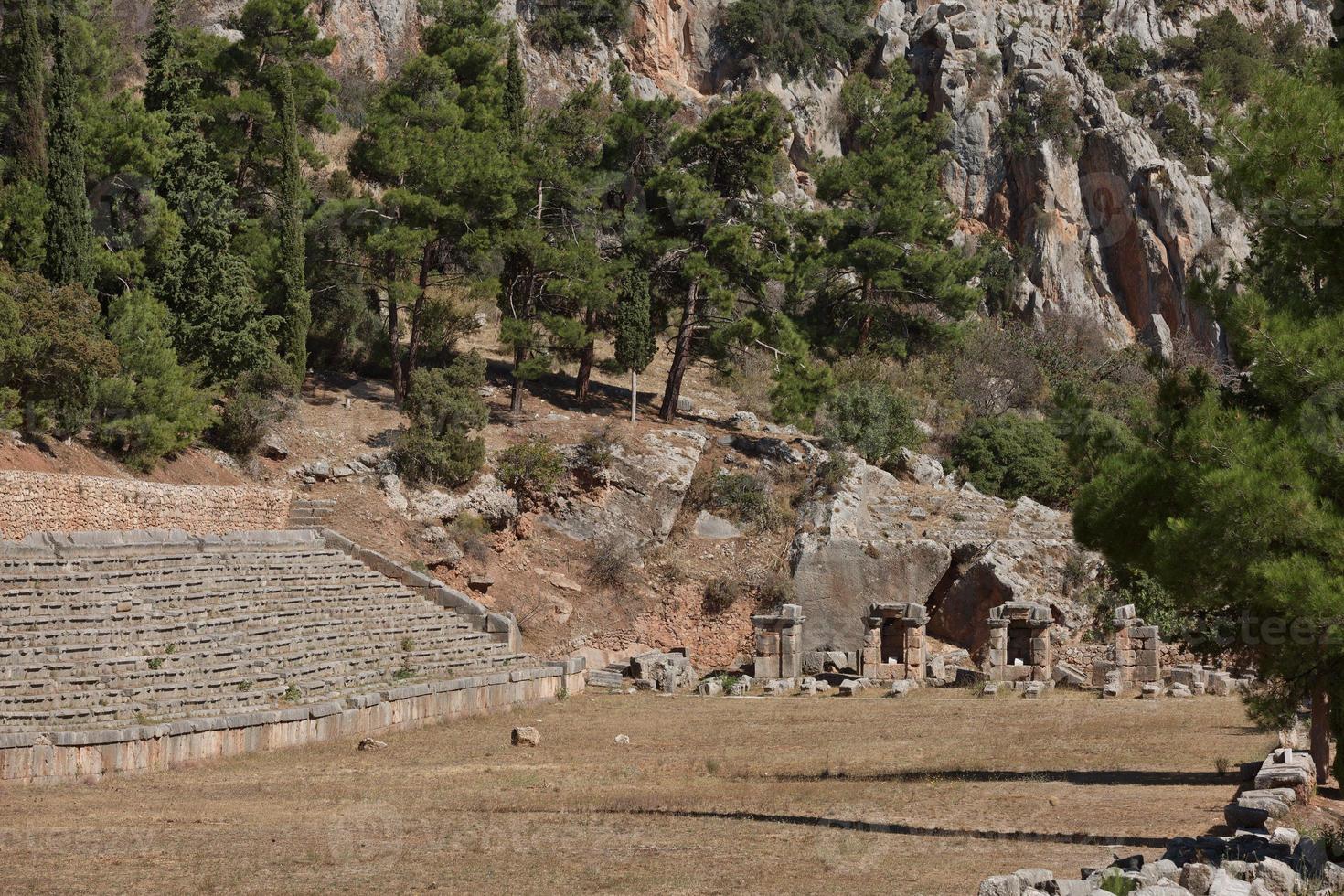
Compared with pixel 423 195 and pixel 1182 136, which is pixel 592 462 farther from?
pixel 1182 136

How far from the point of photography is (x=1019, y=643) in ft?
113

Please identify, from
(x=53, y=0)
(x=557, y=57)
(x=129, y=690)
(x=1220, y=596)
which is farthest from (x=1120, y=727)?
(x=557, y=57)

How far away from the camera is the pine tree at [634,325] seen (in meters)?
41.3

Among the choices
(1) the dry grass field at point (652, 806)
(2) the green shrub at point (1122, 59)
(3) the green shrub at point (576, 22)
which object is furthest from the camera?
(2) the green shrub at point (1122, 59)

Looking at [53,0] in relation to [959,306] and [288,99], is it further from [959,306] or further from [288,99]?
[959,306]

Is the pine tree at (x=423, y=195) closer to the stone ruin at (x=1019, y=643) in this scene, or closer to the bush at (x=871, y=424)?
the bush at (x=871, y=424)

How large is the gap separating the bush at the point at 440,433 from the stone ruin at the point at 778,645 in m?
7.48

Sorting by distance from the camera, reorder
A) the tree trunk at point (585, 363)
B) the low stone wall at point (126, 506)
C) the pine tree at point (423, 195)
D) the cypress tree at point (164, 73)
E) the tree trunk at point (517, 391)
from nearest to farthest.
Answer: the low stone wall at point (126, 506) → the cypress tree at point (164, 73) → the pine tree at point (423, 195) → the tree trunk at point (517, 391) → the tree trunk at point (585, 363)

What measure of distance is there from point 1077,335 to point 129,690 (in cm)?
4651

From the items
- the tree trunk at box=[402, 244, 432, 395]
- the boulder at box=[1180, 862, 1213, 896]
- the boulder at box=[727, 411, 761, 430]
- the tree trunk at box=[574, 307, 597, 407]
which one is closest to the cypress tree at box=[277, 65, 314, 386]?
the tree trunk at box=[402, 244, 432, 395]

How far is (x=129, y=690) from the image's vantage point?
21094 mm

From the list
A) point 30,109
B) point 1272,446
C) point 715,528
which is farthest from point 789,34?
point 1272,446

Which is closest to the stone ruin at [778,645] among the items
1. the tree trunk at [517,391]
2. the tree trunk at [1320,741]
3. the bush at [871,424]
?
the bush at [871,424]

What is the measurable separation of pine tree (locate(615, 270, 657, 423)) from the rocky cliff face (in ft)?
84.2
